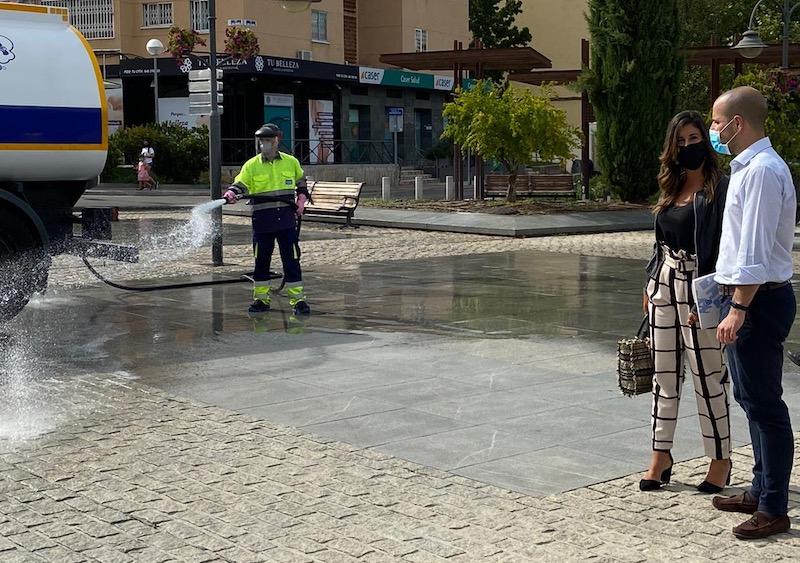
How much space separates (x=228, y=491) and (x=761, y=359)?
266 centimetres

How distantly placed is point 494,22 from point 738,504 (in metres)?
69.3

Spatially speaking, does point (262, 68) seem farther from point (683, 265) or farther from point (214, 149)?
point (683, 265)

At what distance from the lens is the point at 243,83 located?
48.7 meters

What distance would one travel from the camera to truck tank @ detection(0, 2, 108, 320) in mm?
11586

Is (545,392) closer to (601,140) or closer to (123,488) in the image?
(123,488)

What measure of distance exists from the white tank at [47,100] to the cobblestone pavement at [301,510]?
5.17 meters

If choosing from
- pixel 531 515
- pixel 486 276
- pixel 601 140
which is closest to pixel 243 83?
pixel 601 140

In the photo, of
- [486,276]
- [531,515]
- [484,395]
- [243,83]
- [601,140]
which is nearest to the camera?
[531,515]

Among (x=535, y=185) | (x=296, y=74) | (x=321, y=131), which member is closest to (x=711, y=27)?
(x=321, y=131)

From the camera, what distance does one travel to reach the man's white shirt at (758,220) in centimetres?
508

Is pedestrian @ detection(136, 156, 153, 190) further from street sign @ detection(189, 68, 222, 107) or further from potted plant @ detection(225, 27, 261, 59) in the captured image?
street sign @ detection(189, 68, 222, 107)

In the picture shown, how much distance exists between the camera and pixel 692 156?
5.95 meters

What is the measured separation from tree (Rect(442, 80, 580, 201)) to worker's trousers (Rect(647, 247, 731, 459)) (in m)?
21.7

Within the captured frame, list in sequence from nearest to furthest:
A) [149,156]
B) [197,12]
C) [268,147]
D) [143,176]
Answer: [268,147] < [143,176] < [149,156] < [197,12]
